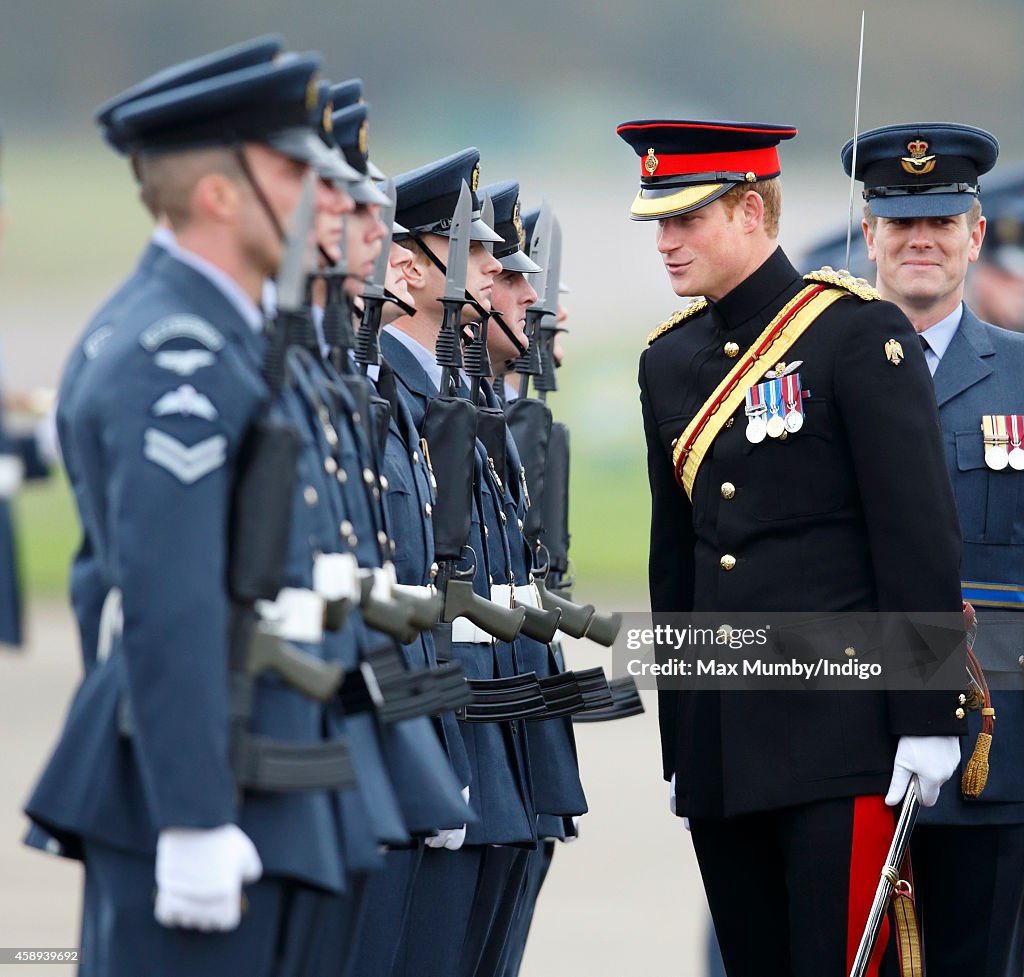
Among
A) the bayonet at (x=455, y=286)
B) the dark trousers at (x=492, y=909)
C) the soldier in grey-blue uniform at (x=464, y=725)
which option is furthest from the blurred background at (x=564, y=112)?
the bayonet at (x=455, y=286)

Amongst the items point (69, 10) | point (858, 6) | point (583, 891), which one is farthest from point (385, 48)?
point (583, 891)

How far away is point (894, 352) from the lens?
12.8ft

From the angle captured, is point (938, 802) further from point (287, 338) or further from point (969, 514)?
point (287, 338)

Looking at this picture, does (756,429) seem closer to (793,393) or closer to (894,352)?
(793,393)

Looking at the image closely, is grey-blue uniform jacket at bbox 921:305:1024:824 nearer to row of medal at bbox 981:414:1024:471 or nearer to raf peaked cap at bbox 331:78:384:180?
row of medal at bbox 981:414:1024:471

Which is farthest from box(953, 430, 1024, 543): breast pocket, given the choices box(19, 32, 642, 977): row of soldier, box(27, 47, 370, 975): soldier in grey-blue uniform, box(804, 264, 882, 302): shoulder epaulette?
box(27, 47, 370, 975): soldier in grey-blue uniform

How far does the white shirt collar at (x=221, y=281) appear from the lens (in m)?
2.90

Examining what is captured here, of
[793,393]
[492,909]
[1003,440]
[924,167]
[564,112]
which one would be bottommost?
[492,909]

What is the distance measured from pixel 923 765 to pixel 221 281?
65.6 inches

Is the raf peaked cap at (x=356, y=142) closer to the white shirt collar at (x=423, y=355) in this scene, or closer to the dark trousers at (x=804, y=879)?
the white shirt collar at (x=423, y=355)

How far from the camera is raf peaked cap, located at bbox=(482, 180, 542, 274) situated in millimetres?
5195

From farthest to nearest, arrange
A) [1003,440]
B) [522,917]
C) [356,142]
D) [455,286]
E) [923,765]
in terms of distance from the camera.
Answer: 1. [522,917]
2. [1003,440]
3. [455,286]
4. [923,765]
5. [356,142]

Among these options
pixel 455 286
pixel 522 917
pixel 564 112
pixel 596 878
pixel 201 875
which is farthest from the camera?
pixel 564 112

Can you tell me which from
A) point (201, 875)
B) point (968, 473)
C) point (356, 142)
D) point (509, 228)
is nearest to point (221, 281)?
point (356, 142)
